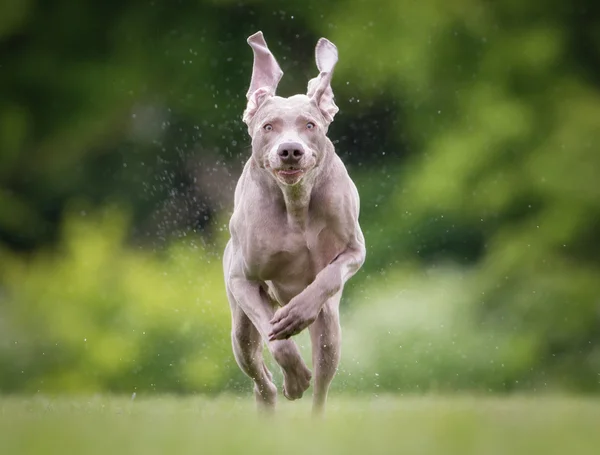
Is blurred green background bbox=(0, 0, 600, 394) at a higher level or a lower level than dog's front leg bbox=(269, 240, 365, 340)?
higher

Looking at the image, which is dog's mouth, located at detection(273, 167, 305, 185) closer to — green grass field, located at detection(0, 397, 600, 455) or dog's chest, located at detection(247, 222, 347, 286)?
dog's chest, located at detection(247, 222, 347, 286)

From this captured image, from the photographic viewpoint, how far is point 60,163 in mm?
17172

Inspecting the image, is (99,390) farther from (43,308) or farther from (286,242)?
(286,242)

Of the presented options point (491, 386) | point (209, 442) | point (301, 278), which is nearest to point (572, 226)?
point (491, 386)

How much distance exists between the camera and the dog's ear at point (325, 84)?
21.3ft

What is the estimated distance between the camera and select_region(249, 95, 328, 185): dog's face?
605cm

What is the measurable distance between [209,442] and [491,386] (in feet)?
28.8

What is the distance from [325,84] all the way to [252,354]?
143cm

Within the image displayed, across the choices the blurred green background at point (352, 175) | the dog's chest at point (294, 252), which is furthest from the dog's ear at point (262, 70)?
the blurred green background at point (352, 175)

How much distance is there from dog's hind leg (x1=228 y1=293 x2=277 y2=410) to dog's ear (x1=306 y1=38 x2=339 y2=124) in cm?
108

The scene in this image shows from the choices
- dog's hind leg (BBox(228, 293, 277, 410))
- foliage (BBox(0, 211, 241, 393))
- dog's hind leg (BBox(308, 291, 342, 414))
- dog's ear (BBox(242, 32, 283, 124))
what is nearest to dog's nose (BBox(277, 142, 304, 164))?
dog's ear (BBox(242, 32, 283, 124))

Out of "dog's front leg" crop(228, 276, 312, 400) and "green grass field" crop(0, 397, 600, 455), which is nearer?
"green grass field" crop(0, 397, 600, 455)

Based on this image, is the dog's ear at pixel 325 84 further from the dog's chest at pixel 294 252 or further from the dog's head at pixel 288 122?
the dog's chest at pixel 294 252

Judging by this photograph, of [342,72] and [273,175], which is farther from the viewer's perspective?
[342,72]
